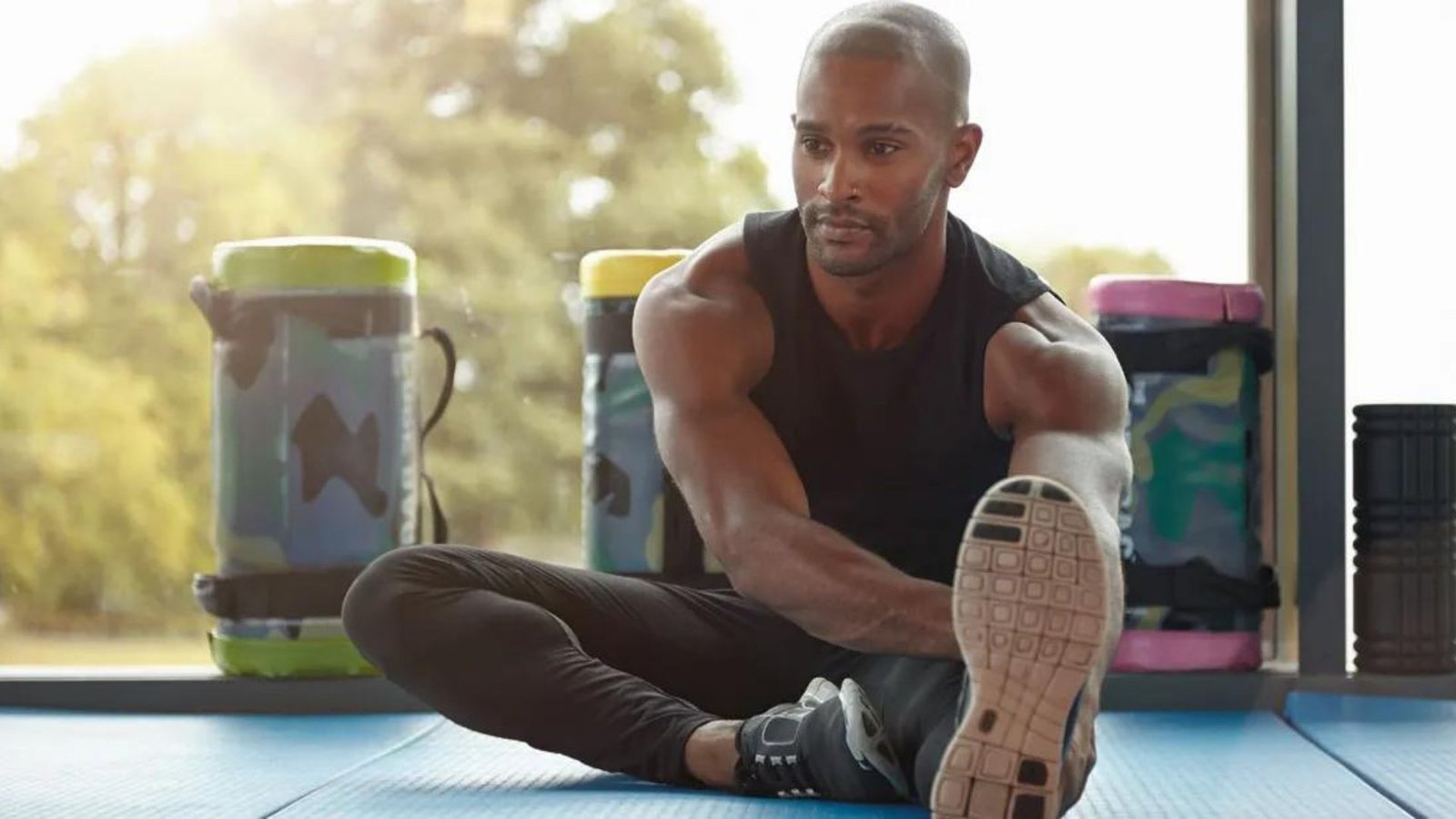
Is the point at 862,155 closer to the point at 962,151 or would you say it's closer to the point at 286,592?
the point at 962,151

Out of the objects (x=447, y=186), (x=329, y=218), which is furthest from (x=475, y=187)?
(x=329, y=218)

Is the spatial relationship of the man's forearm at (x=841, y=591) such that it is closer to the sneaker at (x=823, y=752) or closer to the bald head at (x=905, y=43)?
the sneaker at (x=823, y=752)

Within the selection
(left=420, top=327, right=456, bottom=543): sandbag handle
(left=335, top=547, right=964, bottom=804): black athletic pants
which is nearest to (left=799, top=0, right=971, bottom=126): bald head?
(left=335, top=547, right=964, bottom=804): black athletic pants

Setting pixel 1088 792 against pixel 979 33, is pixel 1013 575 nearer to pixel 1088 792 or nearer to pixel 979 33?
pixel 1088 792

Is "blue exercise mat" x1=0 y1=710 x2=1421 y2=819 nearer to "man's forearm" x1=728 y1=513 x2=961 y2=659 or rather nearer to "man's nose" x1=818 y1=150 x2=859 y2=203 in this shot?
"man's forearm" x1=728 y1=513 x2=961 y2=659

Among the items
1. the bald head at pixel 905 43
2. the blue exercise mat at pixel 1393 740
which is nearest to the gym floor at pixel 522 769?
the blue exercise mat at pixel 1393 740

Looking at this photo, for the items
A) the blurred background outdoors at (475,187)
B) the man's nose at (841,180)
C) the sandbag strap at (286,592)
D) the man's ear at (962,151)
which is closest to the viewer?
the man's nose at (841,180)

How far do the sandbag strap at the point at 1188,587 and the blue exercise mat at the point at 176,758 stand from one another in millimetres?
1133

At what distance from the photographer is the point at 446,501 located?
11.7ft

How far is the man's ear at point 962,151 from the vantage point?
227 cm

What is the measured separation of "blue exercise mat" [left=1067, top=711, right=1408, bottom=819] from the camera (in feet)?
6.84

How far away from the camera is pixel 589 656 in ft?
7.70

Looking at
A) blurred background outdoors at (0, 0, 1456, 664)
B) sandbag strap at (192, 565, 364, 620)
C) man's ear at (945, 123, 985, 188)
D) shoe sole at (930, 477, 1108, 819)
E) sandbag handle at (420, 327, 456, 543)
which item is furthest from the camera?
blurred background outdoors at (0, 0, 1456, 664)

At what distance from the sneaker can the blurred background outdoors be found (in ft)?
4.64
